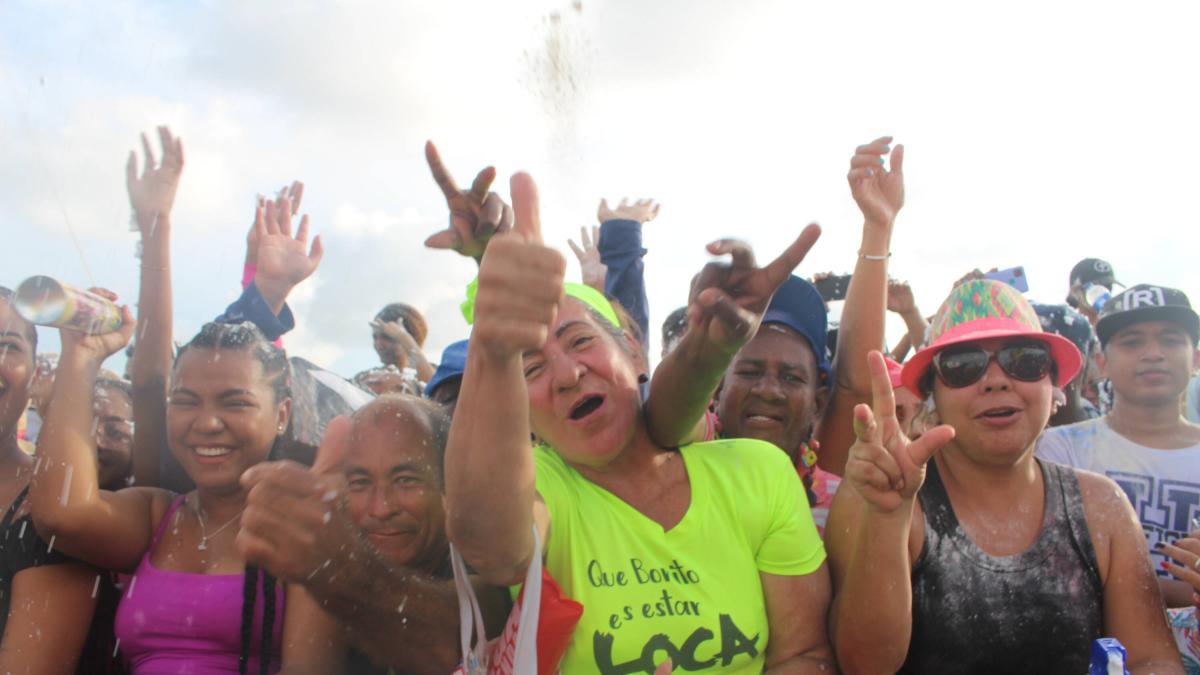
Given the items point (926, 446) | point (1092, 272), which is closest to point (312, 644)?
point (926, 446)

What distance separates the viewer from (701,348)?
2385mm

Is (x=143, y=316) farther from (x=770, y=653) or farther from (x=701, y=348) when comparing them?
(x=770, y=653)

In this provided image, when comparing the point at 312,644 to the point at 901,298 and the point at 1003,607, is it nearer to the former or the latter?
the point at 1003,607

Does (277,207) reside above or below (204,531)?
above

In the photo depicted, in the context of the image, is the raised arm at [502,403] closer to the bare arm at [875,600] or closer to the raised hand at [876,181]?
the bare arm at [875,600]

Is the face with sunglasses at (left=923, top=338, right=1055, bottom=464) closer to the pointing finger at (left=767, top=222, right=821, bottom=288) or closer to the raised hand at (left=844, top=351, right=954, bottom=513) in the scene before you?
the raised hand at (left=844, top=351, right=954, bottom=513)

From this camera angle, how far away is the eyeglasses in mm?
2758

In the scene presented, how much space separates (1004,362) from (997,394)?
0.12 metres

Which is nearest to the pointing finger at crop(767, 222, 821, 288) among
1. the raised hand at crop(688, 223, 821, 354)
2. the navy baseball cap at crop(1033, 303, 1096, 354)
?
the raised hand at crop(688, 223, 821, 354)

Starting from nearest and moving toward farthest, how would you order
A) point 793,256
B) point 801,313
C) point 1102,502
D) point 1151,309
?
1. point 793,256
2. point 1102,502
3. point 801,313
4. point 1151,309

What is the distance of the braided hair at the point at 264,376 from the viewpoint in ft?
8.44

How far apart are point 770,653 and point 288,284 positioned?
2.83 meters

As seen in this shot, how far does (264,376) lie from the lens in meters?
3.08

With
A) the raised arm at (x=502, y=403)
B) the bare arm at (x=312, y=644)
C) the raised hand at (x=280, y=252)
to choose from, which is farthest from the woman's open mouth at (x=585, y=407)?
the raised hand at (x=280, y=252)
